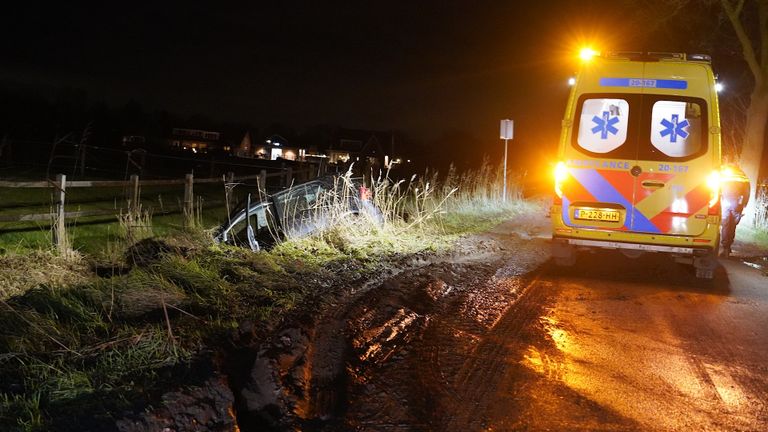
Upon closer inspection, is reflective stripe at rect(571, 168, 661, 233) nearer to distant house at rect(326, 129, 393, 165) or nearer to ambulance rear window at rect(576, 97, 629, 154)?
ambulance rear window at rect(576, 97, 629, 154)

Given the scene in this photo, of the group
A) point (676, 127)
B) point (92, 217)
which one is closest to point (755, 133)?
point (676, 127)

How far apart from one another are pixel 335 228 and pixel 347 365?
4.67 metres

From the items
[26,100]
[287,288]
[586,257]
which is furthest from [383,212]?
[26,100]

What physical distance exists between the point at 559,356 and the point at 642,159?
163 inches

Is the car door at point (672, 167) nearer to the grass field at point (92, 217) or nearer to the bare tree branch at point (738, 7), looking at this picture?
the grass field at point (92, 217)

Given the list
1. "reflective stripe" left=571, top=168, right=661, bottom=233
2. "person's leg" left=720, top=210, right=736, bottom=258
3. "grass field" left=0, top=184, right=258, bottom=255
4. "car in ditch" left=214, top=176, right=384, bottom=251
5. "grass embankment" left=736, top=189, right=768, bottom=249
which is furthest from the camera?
"grass embankment" left=736, top=189, right=768, bottom=249

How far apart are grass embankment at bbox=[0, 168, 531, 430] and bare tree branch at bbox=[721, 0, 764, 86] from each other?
44.5ft

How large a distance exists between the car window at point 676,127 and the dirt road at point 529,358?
1777 millimetres

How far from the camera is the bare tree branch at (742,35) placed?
57.7 ft

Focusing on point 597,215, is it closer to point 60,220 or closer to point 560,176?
point 560,176

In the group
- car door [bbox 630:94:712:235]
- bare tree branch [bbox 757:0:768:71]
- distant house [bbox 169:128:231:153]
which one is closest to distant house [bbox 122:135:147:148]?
distant house [bbox 169:128:231:153]

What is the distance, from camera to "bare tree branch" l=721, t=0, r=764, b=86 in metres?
17.6

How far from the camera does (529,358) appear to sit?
499 cm

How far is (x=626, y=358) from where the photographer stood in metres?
5.08
